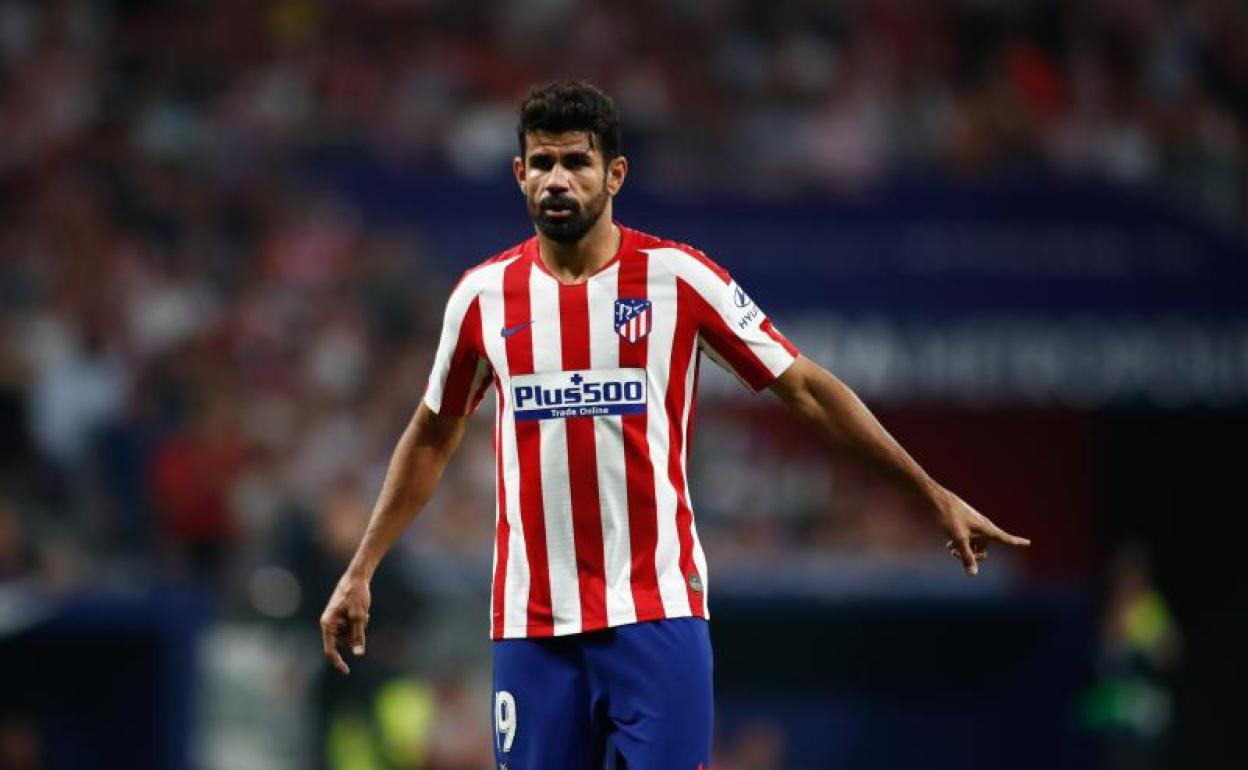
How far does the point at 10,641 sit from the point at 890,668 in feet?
16.3

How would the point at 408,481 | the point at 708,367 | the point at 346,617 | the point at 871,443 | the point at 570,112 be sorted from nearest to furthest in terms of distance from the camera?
1. the point at 570,112
2. the point at 871,443
3. the point at 346,617
4. the point at 408,481
5. the point at 708,367

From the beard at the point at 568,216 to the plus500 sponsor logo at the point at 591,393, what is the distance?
319 mm

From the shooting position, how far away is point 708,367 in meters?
13.2

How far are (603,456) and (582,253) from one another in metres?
0.48

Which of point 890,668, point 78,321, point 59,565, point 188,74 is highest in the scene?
point 188,74

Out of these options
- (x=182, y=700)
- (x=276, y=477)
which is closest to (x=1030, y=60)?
(x=276, y=477)

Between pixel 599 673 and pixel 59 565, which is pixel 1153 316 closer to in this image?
pixel 59 565

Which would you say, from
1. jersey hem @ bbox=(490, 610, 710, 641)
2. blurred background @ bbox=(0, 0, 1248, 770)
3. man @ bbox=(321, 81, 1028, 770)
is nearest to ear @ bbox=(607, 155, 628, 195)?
man @ bbox=(321, 81, 1028, 770)

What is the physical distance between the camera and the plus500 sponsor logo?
4.72m

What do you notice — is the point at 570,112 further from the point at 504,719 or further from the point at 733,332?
the point at 504,719

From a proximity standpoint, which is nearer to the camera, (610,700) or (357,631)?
(610,700)

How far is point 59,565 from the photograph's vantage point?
972 cm

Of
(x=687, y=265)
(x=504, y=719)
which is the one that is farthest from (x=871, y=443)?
(x=504, y=719)

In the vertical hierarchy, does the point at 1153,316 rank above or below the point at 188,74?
below
